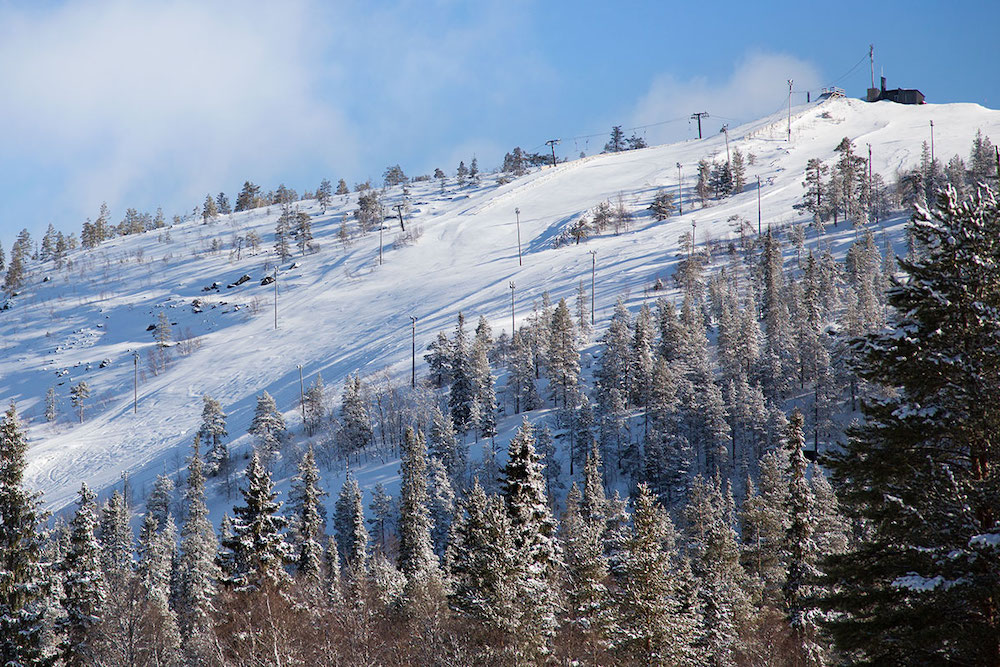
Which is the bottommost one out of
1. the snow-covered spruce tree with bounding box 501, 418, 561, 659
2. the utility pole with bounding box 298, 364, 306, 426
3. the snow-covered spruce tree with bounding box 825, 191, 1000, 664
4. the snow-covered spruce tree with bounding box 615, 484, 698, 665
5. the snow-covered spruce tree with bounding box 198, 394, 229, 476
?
the snow-covered spruce tree with bounding box 198, 394, 229, 476

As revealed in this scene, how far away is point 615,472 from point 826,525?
52.6m

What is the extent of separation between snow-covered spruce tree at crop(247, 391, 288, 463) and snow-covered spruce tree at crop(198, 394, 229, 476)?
4.44 meters

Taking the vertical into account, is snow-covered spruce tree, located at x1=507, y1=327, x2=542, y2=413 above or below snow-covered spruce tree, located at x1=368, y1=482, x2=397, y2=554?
above

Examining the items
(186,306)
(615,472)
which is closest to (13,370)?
(186,306)

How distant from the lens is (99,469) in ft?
373

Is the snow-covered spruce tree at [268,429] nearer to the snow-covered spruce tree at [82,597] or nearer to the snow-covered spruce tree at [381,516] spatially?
the snow-covered spruce tree at [381,516]

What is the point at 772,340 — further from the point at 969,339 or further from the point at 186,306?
the point at 186,306

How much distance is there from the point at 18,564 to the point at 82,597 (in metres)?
10.1

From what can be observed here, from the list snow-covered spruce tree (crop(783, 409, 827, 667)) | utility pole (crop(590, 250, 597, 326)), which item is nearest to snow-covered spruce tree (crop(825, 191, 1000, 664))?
snow-covered spruce tree (crop(783, 409, 827, 667))

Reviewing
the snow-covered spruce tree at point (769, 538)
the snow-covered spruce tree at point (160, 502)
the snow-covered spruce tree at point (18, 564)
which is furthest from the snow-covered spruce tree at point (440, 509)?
the snow-covered spruce tree at point (18, 564)

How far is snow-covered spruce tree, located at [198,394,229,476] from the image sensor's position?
344 ft

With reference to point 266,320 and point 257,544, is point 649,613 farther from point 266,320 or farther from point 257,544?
point 266,320

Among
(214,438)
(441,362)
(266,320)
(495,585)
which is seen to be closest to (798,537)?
(495,585)

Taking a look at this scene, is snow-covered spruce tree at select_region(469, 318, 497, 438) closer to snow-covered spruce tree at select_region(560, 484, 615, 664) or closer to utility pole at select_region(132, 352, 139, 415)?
snow-covered spruce tree at select_region(560, 484, 615, 664)
